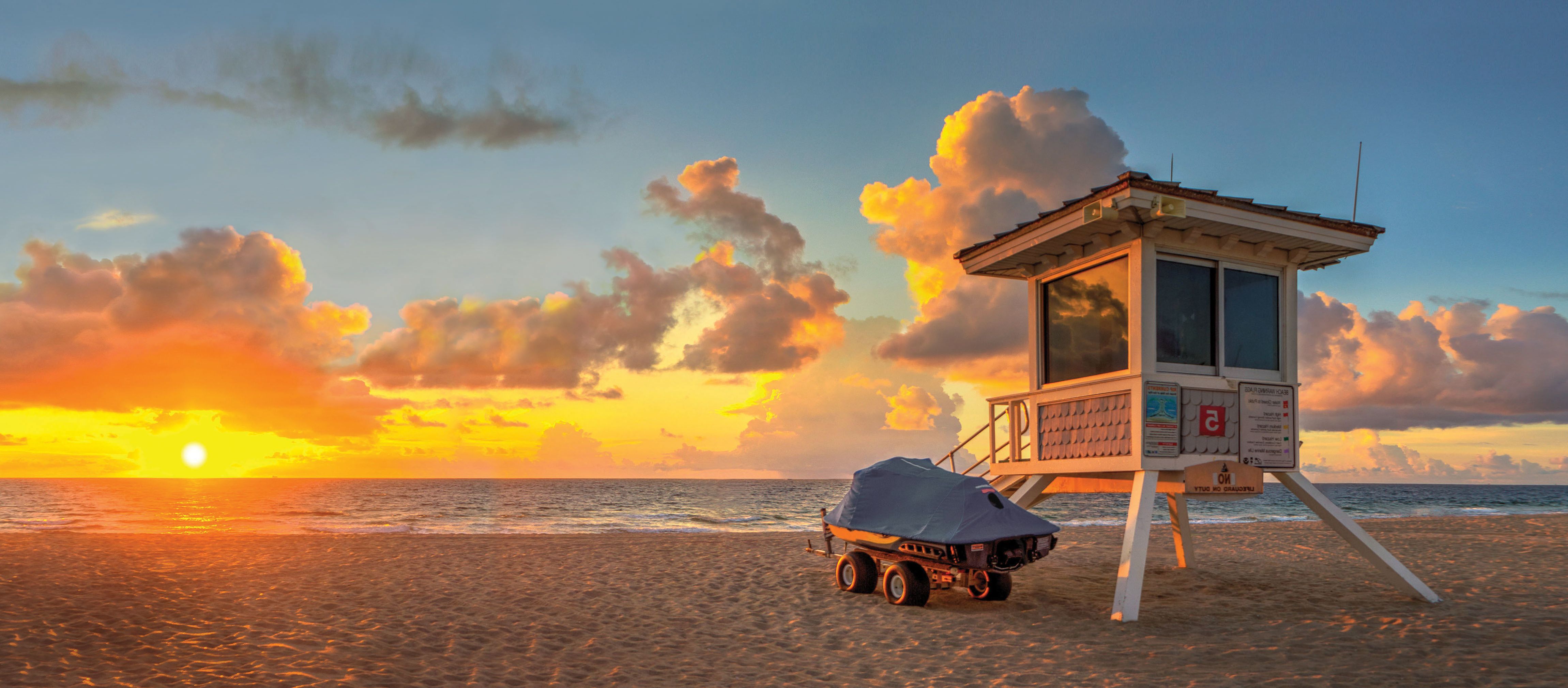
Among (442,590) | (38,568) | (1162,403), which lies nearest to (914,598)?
(1162,403)

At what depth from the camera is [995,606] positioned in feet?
36.2

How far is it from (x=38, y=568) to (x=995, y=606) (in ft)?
51.7

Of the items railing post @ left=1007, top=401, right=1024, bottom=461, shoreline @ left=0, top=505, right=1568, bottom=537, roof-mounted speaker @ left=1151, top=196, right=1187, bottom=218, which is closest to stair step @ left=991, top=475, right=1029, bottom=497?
railing post @ left=1007, top=401, right=1024, bottom=461

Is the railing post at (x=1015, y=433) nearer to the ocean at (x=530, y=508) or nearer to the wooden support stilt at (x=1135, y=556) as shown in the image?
the wooden support stilt at (x=1135, y=556)

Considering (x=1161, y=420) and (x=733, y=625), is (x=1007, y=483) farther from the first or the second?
(x=733, y=625)

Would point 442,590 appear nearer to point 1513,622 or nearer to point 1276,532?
point 1513,622

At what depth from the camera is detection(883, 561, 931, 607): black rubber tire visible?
1095 centimetres

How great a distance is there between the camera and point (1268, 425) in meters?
10.9

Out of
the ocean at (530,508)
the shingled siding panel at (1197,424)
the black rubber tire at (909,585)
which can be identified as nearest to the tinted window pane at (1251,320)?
the shingled siding panel at (1197,424)

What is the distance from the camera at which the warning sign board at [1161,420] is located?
33.3 feet

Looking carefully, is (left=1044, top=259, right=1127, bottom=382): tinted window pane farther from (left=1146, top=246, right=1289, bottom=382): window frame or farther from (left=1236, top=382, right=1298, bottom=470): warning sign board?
(left=1236, top=382, right=1298, bottom=470): warning sign board

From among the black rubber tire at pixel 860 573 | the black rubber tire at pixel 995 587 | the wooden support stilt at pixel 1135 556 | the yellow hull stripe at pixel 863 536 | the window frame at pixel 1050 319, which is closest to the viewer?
the wooden support stilt at pixel 1135 556

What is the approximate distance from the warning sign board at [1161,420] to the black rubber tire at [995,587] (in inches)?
101

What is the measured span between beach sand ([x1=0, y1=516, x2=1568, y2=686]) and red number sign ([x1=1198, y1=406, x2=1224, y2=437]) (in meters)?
2.21
